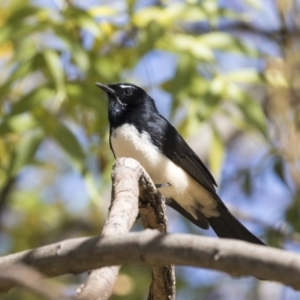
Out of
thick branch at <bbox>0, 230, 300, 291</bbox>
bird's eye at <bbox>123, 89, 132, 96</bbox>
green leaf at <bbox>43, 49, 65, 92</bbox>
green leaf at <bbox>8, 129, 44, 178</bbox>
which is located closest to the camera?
thick branch at <bbox>0, 230, 300, 291</bbox>

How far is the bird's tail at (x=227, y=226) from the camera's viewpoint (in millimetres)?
3917

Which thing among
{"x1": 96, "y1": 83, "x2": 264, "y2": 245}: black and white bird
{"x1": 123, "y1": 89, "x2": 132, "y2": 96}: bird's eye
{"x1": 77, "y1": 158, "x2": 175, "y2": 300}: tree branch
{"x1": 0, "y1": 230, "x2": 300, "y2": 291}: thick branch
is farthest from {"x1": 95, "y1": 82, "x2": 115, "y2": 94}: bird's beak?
{"x1": 0, "y1": 230, "x2": 300, "y2": 291}: thick branch

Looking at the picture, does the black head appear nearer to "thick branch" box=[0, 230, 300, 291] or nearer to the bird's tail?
the bird's tail

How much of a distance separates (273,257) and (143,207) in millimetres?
1391

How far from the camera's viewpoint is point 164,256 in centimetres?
147

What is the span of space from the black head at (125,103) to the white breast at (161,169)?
18 cm

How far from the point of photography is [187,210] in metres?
4.27

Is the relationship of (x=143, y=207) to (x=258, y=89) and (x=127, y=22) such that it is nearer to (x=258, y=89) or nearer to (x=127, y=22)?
(x=127, y=22)

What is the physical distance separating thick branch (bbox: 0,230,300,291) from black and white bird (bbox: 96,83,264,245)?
239 centimetres

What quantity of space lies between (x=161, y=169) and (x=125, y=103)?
59cm

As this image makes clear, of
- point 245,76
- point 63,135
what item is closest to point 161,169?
point 63,135

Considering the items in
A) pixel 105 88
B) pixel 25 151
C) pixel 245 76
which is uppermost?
pixel 245 76

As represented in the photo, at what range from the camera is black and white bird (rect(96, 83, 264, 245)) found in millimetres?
4027

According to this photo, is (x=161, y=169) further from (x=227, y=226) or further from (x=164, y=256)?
(x=164, y=256)
